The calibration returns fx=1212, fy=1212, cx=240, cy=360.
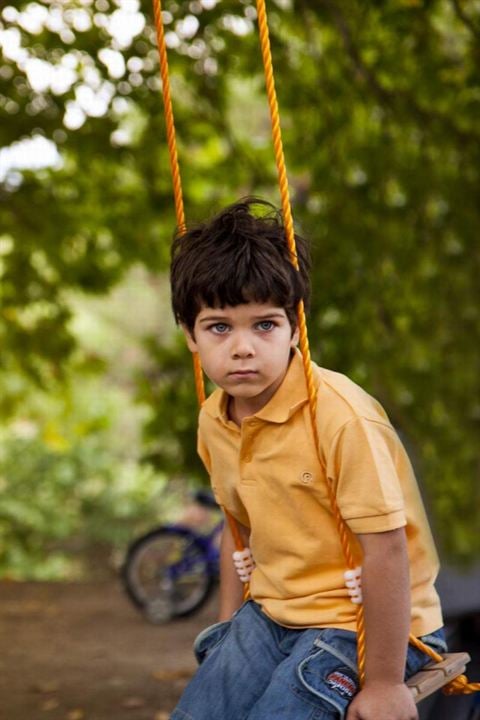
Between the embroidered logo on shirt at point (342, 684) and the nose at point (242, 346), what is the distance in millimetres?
549

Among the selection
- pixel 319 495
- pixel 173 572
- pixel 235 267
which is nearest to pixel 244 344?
pixel 235 267

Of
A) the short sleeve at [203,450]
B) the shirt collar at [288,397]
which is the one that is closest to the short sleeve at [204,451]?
the short sleeve at [203,450]

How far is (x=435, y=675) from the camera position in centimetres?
207

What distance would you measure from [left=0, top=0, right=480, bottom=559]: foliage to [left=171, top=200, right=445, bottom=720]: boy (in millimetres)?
3151

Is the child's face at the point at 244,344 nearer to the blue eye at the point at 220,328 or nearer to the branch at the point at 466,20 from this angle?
the blue eye at the point at 220,328

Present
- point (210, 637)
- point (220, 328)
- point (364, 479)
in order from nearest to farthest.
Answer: point (364, 479)
point (220, 328)
point (210, 637)

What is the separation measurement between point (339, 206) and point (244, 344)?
12.0 feet

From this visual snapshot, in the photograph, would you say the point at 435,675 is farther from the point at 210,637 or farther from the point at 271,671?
the point at 210,637

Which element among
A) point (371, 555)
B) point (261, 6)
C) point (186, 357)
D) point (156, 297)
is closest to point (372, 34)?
point (186, 357)

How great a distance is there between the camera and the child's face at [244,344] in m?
2.02

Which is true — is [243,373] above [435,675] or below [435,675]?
above

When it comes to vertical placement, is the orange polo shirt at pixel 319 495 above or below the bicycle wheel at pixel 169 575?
above

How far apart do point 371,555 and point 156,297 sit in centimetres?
1342

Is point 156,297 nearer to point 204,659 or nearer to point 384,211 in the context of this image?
point 384,211
